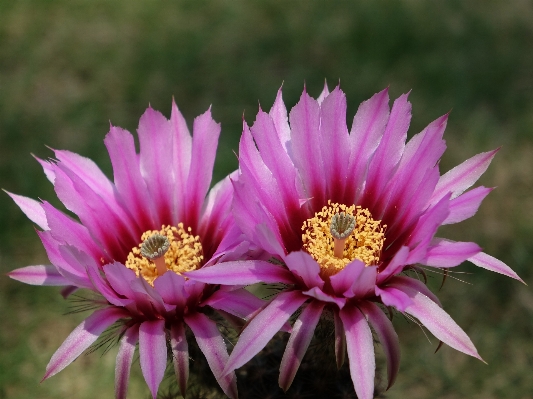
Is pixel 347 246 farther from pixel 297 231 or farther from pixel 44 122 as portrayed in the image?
pixel 44 122

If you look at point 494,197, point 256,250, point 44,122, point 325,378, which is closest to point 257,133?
point 256,250

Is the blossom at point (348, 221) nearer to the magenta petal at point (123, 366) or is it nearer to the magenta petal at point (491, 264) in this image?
the magenta petal at point (491, 264)

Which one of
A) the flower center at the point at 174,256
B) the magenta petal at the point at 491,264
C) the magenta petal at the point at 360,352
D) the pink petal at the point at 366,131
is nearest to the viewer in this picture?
the magenta petal at the point at 360,352

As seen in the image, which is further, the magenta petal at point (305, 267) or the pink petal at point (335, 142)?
the pink petal at point (335, 142)

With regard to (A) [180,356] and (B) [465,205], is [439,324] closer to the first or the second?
(B) [465,205]

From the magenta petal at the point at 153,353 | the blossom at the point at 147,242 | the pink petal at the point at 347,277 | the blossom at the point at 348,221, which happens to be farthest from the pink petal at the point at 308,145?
the magenta petal at the point at 153,353

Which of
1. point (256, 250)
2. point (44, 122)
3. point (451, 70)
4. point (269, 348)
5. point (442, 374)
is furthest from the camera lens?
point (451, 70)

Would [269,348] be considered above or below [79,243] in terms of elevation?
below
